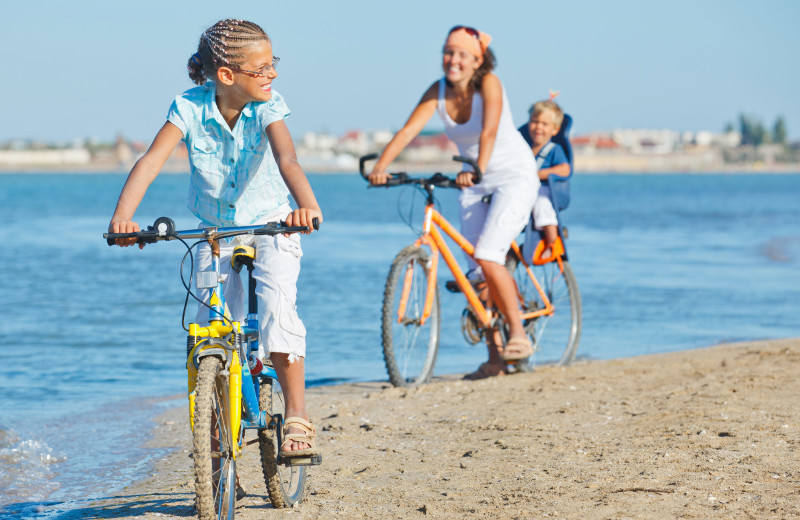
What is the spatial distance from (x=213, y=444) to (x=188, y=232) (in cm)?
77

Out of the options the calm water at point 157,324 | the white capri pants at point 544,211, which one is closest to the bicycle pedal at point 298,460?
the calm water at point 157,324

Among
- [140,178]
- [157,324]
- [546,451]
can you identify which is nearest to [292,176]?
[140,178]

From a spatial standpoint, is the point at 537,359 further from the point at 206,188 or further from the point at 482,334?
the point at 206,188

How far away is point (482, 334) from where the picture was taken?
723 centimetres

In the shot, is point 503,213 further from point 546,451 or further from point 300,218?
point 300,218

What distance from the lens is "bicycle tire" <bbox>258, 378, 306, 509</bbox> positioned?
3.83 m

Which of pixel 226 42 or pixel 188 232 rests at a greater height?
pixel 226 42

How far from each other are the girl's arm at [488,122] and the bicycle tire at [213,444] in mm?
3244

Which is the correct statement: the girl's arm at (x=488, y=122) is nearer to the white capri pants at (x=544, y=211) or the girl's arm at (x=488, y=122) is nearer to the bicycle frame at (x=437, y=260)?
the bicycle frame at (x=437, y=260)

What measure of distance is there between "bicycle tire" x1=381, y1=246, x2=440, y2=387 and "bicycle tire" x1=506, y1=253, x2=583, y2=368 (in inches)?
33.1

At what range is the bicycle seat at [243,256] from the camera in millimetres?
3660

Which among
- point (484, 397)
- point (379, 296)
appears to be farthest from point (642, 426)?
point (379, 296)

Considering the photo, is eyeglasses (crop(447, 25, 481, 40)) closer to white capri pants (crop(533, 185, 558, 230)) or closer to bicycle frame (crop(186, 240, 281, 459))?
white capri pants (crop(533, 185, 558, 230))

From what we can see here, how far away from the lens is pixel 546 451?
471 cm
